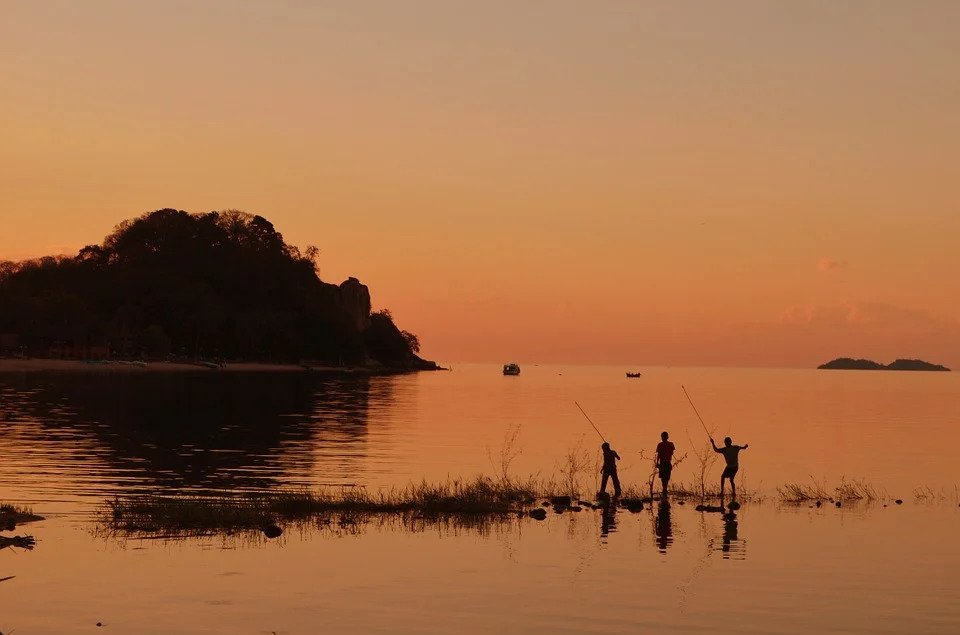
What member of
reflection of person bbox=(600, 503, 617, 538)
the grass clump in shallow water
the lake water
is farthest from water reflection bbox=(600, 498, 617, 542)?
the grass clump in shallow water

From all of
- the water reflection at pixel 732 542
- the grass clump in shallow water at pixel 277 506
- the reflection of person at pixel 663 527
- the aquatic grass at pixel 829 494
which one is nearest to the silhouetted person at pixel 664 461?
the reflection of person at pixel 663 527

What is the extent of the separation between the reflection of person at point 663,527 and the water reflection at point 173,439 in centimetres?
1335

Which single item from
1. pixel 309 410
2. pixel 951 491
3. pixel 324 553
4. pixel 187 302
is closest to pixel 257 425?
pixel 309 410

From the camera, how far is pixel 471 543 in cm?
2727

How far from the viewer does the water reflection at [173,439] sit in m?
40.5

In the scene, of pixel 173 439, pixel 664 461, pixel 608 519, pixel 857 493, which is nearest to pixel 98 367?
pixel 173 439

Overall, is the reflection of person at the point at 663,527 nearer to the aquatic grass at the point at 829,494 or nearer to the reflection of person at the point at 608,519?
the reflection of person at the point at 608,519

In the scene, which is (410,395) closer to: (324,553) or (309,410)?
(309,410)

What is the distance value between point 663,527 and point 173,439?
115 ft

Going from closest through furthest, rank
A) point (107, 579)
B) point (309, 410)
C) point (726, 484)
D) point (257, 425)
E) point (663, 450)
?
point (107, 579) < point (663, 450) < point (726, 484) < point (257, 425) < point (309, 410)

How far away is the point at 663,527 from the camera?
3017 centimetres

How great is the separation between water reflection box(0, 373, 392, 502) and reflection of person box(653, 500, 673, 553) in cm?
1335

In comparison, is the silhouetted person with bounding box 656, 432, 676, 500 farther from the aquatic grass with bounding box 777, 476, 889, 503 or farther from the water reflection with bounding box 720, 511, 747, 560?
the aquatic grass with bounding box 777, 476, 889, 503

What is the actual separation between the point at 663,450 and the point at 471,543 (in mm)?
10354
